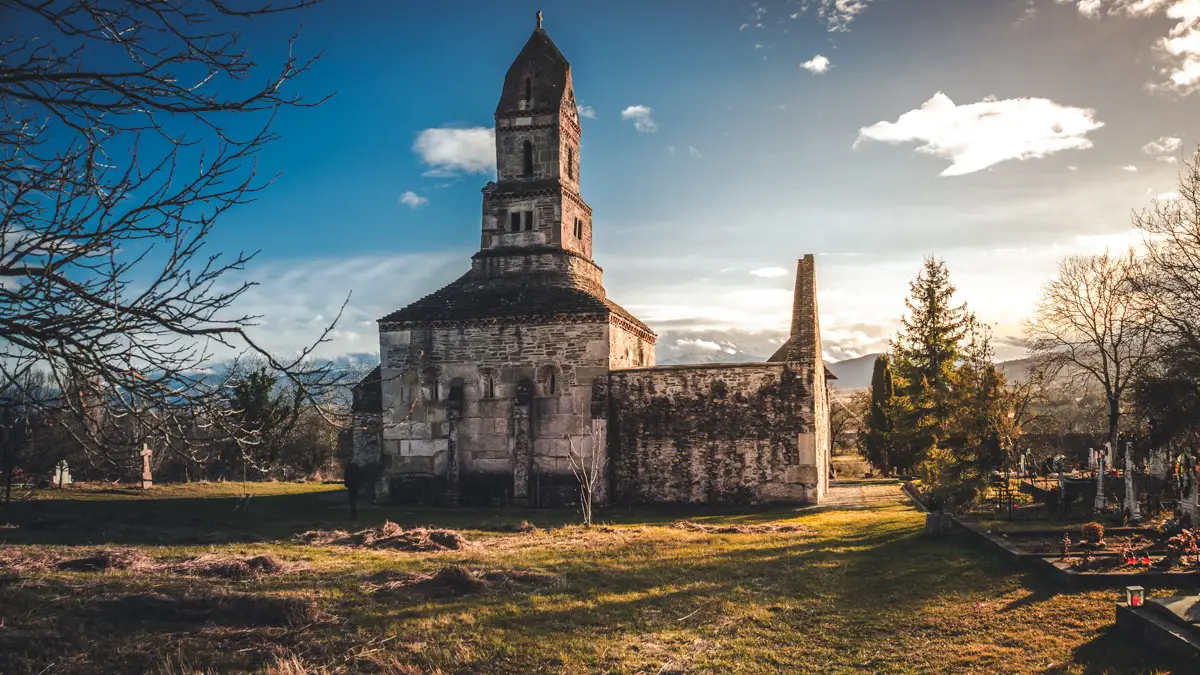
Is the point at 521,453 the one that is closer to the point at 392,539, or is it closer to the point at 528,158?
the point at 392,539

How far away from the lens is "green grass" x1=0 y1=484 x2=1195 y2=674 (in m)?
7.70

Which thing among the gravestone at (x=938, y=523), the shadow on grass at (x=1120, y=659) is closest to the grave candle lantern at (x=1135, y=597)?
the shadow on grass at (x=1120, y=659)

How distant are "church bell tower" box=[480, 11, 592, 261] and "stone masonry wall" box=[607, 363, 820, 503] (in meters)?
6.79

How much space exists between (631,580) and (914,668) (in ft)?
15.8

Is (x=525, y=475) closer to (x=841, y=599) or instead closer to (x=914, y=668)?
(x=841, y=599)

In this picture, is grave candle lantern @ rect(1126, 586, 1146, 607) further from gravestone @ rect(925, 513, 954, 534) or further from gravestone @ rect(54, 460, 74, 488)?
gravestone @ rect(54, 460, 74, 488)

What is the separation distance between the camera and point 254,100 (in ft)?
18.2

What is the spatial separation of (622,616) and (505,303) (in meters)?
15.6

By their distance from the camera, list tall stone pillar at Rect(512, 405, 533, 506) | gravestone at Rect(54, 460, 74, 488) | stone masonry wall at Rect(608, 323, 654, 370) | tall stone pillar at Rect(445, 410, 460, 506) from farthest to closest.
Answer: gravestone at Rect(54, 460, 74, 488), stone masonry wall at Rect(608, 323, 654, 370), tall stone pillar at Rect(445, 410, 460, 506), tall stone pillar at Rect(512, 405, 533, 506)

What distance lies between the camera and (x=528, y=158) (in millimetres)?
27531

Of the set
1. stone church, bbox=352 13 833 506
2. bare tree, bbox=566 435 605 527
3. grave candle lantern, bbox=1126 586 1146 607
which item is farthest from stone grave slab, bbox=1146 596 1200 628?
bare tree, bbox=566 435 605 527

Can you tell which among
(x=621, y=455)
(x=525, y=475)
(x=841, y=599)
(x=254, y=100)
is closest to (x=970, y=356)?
(x=621, y=455)

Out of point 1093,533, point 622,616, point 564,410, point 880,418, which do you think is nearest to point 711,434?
point 564,410

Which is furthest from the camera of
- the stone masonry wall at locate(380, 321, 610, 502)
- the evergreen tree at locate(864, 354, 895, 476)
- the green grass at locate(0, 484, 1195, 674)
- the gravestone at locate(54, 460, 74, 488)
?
the evergreen tree at locate(864, 354, 895, 476)
